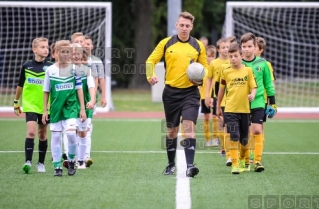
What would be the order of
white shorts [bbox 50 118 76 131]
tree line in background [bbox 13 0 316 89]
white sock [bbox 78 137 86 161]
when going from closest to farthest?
white shorts [bbox 50 118 76 131], white sock [bbox 78 137 86 161], tree line in background [bbox 13 0 316 89]

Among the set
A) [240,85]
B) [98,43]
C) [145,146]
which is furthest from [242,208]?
[98,43]

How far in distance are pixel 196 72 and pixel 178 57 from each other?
1.53ft

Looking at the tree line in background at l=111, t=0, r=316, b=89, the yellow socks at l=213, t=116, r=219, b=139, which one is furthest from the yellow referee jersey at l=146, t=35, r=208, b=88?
the tree line in background at l=111, t=0, r=316, b=89

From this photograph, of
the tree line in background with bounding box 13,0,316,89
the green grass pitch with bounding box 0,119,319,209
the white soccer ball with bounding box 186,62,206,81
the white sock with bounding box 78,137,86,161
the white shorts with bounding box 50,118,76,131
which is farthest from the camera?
the tree line in background with bounding box 13,0,316,89

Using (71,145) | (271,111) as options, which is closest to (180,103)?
(271,111)

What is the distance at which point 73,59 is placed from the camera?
384 inches

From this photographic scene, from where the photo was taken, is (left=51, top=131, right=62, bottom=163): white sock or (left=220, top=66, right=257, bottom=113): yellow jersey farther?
(left=220, top=66, right=257, bottom=113): yellow jersey

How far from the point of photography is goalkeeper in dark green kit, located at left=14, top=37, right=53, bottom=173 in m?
9.97

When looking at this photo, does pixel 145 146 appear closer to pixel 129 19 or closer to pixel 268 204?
pixel 268 204

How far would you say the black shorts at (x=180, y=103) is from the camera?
9.54m

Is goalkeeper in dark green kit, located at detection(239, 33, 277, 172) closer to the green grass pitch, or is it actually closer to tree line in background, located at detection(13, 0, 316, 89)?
the green grass pitch

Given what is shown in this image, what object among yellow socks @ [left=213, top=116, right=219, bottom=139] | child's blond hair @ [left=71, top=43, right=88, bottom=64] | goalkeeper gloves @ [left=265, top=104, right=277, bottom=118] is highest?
child's blond hair @ [left=71, top=43, right=88, bottom=64]

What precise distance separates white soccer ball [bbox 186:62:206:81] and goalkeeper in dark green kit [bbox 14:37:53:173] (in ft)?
6.61

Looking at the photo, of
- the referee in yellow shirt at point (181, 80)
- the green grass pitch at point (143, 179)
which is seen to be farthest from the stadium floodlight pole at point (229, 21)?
the referee in yellow shirt at point (181, 80)
